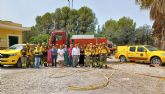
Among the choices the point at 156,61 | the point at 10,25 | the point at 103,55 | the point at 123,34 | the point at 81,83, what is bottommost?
the point at 81,83

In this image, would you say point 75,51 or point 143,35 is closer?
point 75,51

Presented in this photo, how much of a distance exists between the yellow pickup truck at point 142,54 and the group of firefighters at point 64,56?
515cm

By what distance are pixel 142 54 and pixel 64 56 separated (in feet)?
24.1

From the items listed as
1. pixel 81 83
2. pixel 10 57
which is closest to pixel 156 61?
pixel 10 57

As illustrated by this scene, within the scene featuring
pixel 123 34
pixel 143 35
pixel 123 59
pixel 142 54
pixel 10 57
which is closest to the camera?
pixel 10 57

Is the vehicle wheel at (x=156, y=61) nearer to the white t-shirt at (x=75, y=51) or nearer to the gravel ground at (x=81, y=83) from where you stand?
the white t-shirt at (x=75, y=51)

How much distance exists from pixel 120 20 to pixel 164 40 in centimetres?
5216

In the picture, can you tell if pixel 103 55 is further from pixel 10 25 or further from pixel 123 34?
pixel 123 34

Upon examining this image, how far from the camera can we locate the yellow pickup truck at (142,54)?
2781 centimetres

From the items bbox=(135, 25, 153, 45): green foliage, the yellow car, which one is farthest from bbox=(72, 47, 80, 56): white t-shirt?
bbox=(135, 25, 153, 45): green foliage

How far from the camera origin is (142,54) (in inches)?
1141

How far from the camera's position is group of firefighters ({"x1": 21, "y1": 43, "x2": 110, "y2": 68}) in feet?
77.1

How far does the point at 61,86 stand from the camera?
49.0 feet

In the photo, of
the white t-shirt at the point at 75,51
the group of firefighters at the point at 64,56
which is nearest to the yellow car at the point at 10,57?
the group of firefighters at the point at 64,56
